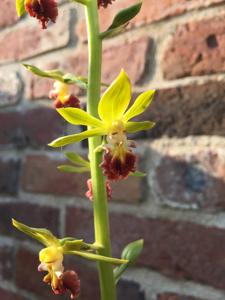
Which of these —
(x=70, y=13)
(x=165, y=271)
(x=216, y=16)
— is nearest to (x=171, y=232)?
(x=165, y=271)

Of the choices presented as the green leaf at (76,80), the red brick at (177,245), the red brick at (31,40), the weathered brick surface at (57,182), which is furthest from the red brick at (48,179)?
the green leaf at (76,80)

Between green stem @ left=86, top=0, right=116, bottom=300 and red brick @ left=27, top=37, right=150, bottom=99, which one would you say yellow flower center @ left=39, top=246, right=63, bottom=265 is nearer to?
green stem @ left=86, top=0, right=116, bottom=300

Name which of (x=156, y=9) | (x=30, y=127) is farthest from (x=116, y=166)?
(x=30, y=127)

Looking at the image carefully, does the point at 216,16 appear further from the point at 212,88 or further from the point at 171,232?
the point at 171,232

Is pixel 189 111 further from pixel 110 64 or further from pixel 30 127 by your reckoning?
pixel 30 127

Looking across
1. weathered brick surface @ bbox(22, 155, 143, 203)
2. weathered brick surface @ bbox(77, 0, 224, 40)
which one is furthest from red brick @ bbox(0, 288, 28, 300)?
weathered brick surface @ bbox(77, 0, 224, 40)

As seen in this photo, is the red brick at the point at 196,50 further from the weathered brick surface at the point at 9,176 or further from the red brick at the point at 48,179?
the weathered brick surface at the point at 9,176
